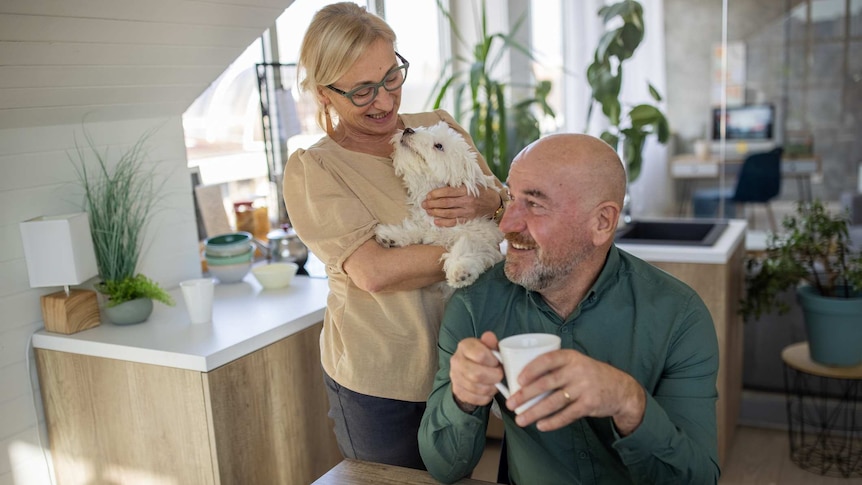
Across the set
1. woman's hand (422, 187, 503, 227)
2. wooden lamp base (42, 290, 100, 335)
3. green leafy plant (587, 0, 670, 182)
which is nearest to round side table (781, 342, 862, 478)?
green leafy plant (587, 0, 670, 182)

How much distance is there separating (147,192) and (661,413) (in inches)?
72.3

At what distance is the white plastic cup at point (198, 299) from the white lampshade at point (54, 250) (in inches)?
11.0

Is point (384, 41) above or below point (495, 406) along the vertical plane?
above

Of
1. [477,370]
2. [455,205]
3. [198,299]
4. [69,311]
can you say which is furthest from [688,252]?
[69,311]

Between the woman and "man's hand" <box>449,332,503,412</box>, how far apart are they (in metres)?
0.46

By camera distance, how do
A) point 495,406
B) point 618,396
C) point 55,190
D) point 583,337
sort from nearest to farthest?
point 618,396 → point 583,337 → point 495,406 → point 55,190

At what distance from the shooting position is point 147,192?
248 cm

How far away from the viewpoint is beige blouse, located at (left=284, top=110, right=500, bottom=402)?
1621mm

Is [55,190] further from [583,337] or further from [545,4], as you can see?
[545,4]

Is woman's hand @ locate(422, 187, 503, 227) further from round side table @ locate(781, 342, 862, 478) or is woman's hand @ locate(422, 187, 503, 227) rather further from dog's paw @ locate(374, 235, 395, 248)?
round side table @ locate(781, 342, 862, 478)

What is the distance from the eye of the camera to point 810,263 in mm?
3023

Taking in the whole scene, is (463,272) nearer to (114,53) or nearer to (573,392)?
(573,392)

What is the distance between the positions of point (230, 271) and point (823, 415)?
247 cm

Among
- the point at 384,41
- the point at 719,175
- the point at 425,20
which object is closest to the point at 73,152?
the point at 384,41
